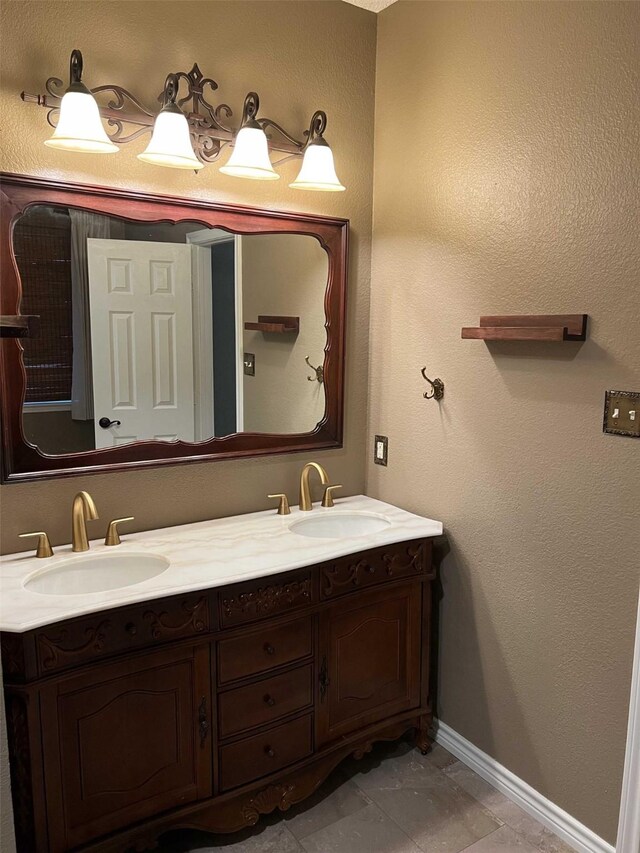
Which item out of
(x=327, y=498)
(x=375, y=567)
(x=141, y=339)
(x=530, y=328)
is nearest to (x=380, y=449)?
(x=327, y=498)

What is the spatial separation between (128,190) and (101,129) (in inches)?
9.0

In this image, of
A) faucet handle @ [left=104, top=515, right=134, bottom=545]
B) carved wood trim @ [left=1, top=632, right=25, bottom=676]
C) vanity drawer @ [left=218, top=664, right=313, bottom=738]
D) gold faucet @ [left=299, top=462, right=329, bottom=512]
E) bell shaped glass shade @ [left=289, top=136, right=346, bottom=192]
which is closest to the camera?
carved wood trim @ [left=1, top=632, right=25, bottom=676]

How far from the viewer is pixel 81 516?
193 cm

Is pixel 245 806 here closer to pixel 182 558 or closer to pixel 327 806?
pixel 327 806

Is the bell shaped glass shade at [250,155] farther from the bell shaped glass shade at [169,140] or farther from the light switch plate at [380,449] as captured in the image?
the light switch plate at [380,449]

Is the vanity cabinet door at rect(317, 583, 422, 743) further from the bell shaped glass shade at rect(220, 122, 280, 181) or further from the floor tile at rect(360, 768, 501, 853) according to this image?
the bell shaped glass shade at rect(220, 122, 280, 181)

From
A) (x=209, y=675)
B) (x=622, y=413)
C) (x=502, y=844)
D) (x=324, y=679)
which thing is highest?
(x=622, y=413)

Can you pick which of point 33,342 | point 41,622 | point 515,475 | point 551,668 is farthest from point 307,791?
point 33,342

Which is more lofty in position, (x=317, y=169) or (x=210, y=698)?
(x=317, y=169)

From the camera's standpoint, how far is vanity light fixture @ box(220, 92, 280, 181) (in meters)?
2.01

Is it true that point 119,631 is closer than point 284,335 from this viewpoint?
Yes

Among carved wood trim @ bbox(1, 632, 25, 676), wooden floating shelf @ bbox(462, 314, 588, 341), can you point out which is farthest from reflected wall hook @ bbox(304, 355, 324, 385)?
carved wood trim @ bbox(1, 632, 25, 676)

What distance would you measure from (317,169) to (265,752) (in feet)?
5.87

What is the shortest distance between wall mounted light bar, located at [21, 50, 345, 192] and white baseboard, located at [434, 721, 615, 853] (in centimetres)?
194
